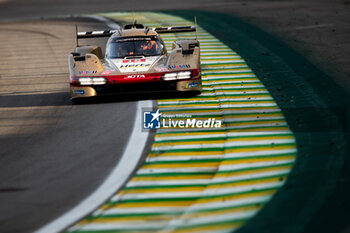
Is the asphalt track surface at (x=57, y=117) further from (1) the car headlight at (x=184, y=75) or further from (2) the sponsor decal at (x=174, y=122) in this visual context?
(1) the car headlight at (x=184, y=75)

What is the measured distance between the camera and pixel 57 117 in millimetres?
11289

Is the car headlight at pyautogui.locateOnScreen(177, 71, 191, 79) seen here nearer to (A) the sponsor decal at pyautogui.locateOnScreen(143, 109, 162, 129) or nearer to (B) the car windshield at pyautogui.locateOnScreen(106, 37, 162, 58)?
(A) the sponsor decal at pyautogui.locateOnScreen(143, 109, 162, 129)

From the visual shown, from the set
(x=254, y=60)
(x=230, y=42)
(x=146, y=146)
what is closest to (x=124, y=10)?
(x=230, y=42)

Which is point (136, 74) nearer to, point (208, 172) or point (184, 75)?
point (184, 75)

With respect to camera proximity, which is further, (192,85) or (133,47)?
(133,47)

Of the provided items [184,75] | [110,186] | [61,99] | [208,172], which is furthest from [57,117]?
[208,172]

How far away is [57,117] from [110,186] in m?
4.20

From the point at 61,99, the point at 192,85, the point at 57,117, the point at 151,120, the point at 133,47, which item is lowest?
the point at 61,99

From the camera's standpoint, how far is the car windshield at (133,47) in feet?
42.1

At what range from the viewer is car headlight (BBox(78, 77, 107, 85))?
38.1 feet

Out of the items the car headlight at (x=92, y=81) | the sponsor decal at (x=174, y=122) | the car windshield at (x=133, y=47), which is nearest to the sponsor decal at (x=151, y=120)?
the sponsor decal at (x=174, y=122)

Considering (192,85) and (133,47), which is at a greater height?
(133,47)

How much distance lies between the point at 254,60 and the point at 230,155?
26.2 ft

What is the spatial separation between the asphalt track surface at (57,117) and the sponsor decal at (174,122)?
1.30 ft
